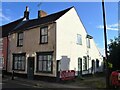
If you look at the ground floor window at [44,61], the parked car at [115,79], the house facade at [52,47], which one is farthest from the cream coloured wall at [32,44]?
the parked car at [115,79]

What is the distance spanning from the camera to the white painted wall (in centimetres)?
2411

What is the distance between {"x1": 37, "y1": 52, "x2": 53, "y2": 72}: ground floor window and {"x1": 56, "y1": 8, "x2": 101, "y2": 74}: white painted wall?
106 centimetres

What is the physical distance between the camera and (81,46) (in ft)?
94.1

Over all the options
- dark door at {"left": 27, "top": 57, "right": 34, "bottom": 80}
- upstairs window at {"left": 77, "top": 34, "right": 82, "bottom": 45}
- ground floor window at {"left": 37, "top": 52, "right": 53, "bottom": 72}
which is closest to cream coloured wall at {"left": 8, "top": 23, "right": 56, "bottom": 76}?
ground floor window at {"left": 37, "top": 52, "right": 53, "bottom": 72}

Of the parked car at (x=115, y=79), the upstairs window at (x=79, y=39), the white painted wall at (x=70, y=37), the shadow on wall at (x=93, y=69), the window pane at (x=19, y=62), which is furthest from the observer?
the shadow on wall at (x=93, y=69)

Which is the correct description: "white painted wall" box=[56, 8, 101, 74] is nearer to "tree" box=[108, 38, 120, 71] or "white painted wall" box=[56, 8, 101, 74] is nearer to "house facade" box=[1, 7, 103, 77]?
"house facade" box=[1, 7, 103, 77]

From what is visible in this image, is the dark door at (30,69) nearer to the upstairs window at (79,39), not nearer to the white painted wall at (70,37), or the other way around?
the white painted wall at (70,37)

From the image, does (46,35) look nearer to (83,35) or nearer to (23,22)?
(83,35)

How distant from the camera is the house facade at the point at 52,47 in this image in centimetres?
2386

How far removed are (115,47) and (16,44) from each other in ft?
39.7

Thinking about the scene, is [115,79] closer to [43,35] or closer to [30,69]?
[43,35]

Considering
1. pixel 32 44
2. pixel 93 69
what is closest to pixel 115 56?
pixel 93 69

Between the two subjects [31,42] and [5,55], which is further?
[5,55]

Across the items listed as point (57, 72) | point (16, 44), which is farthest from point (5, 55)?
point (57, 72)
